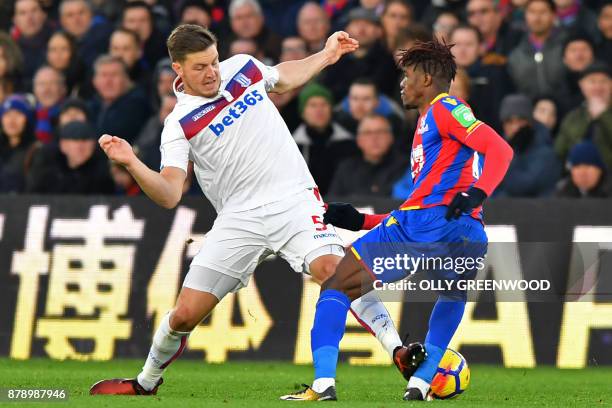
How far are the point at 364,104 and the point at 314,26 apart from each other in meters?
1.46

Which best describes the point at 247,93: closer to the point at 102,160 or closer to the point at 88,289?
the point at 88,289

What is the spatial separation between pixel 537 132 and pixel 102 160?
14.5 feet

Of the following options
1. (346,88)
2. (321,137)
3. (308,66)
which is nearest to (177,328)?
(308,66)

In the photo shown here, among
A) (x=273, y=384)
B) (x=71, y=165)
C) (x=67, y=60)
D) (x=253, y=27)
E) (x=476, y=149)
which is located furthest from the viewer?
(x=67, y=60)

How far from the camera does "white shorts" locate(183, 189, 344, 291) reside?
9266mm

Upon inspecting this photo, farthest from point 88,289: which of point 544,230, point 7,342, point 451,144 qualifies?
point 451,144

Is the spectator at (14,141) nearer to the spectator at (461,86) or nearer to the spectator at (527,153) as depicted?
the spectator at (461,86)

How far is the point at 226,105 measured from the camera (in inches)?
370

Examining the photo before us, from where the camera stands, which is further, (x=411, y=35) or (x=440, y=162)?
(x=411, y=35)

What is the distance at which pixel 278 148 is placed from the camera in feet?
31.2

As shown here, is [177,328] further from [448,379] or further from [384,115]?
[384,115]

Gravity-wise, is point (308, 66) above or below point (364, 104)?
above

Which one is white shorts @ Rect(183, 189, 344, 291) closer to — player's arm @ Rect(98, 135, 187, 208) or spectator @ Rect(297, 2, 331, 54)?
player's arm @ Rect(98, 135, 187, 208)

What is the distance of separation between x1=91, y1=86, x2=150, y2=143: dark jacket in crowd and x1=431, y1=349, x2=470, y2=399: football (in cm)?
675
